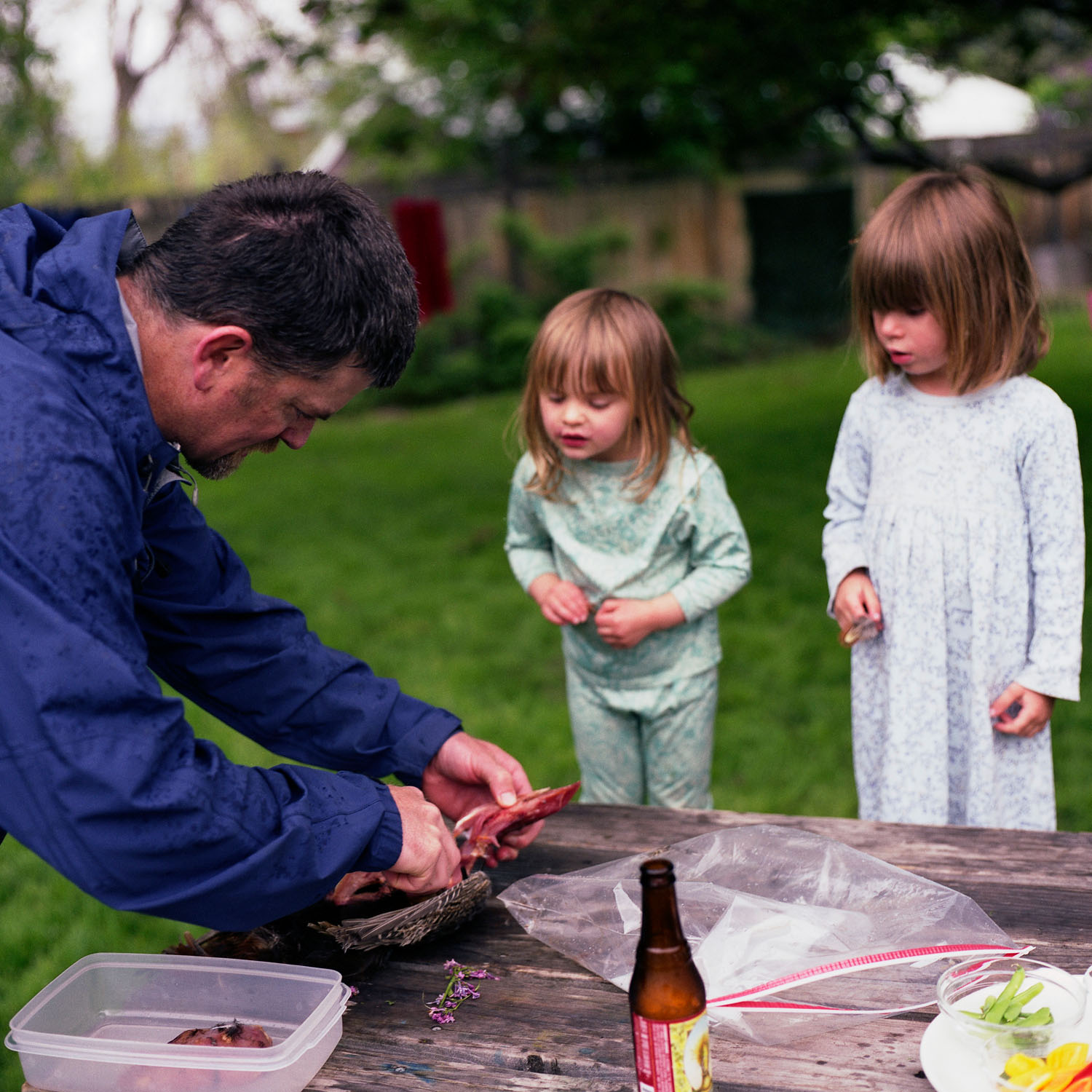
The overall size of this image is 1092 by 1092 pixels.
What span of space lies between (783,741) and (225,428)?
9.42 feet

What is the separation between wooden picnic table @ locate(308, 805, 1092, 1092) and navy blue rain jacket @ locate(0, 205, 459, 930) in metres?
0.21

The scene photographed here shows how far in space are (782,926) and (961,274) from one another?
1.43m

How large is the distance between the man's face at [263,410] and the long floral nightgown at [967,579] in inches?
53.2

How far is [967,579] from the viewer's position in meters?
2.51

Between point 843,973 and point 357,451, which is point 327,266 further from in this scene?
point 357,451

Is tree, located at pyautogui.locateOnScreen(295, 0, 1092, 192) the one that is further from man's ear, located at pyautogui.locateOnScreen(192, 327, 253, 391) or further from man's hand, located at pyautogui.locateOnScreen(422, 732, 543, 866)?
man's ear, located at pyautogui.locateOnScreen(192, 327, 253, 391)

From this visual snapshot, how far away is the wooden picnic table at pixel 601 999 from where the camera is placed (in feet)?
4.50

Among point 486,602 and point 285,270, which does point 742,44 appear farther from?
point 285,270

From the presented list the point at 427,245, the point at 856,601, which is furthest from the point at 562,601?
the point at 427,245

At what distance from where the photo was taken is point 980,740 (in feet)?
8.20

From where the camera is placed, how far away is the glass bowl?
1261 mm

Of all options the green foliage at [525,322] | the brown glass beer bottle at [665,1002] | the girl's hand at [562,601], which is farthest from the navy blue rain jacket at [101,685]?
the green foliage at [525,322]

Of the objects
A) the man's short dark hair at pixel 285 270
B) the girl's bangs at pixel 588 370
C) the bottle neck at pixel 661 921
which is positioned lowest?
the bottle neck at pixel 661 921

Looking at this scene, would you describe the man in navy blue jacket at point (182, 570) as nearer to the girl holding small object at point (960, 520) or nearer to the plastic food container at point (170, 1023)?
the plastic food container at point (170, 1023)
